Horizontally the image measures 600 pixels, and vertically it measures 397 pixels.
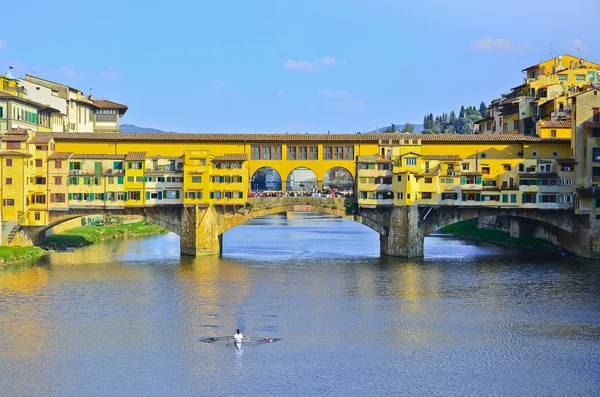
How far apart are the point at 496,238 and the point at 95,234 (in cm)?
4200

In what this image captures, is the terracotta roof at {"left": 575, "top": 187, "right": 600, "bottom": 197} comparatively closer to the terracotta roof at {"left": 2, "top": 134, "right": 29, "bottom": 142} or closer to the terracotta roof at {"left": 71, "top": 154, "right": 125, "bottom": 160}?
the terracotta roof at {"left": 71, "top": 154, "right": 125, "bottom": 160}

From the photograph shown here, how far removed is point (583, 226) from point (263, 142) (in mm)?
28856

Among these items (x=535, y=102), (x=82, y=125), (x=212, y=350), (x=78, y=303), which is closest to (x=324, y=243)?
(x=535, y=102)

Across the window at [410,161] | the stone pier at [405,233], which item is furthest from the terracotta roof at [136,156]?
the window at [410,161]

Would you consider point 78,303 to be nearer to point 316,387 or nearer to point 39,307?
point 39,307

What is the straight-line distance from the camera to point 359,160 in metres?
78.3

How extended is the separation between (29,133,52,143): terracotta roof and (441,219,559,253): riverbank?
45.1 m

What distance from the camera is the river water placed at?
39.0 meters

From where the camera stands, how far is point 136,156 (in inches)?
3073

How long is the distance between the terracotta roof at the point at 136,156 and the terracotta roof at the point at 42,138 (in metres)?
6.90

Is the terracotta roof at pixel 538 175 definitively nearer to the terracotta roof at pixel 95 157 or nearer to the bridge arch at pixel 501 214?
the bridge arch at pixel 501 214

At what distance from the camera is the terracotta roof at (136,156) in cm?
7757

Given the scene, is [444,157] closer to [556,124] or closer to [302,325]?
[556,124]

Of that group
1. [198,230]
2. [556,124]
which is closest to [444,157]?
[556,124]
